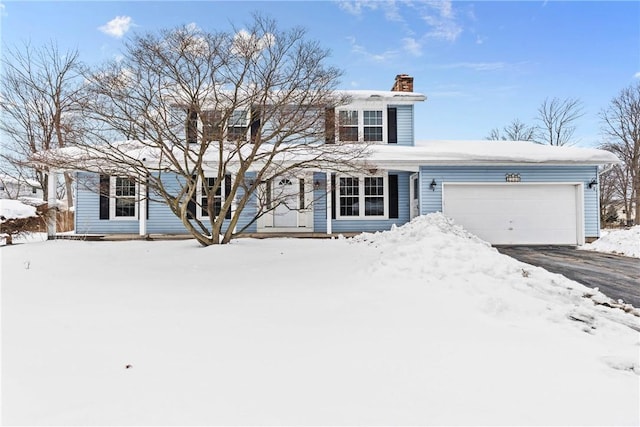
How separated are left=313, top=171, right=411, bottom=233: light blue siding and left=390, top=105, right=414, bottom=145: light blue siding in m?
1.43

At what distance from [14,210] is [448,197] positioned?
12721mm

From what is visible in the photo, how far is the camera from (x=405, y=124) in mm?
12250

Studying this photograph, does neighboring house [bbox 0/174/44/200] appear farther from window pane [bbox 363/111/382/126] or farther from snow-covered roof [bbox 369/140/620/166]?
snow-covered roof [bbox 369/140/620/166]

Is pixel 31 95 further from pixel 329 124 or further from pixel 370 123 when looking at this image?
pixel 329 124

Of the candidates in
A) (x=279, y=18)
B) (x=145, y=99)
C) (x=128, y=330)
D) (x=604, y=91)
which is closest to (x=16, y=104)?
(x=145, y=99)

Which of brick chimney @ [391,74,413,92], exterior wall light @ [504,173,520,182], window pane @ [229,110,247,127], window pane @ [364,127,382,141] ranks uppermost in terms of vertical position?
brick chimney @ [391,74,413,92]

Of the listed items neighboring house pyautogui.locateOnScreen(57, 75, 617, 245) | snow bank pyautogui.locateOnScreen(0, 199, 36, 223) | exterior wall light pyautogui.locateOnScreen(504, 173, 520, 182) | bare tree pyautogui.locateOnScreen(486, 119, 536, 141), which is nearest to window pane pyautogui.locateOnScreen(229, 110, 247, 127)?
neighboring house pyautogui.locateOnScreen(57, 75, 617, 245)

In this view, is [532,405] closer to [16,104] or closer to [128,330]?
[128,330]

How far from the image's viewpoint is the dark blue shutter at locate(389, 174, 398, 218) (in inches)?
456

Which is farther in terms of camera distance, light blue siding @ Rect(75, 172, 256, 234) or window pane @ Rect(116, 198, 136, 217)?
window pane @ Rect(116, 198, 136, 217)

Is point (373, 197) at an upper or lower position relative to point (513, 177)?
lower

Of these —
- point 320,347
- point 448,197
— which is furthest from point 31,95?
point 320,347

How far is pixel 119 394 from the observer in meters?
2.00

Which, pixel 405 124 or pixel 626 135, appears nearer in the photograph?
pixel 405 124
